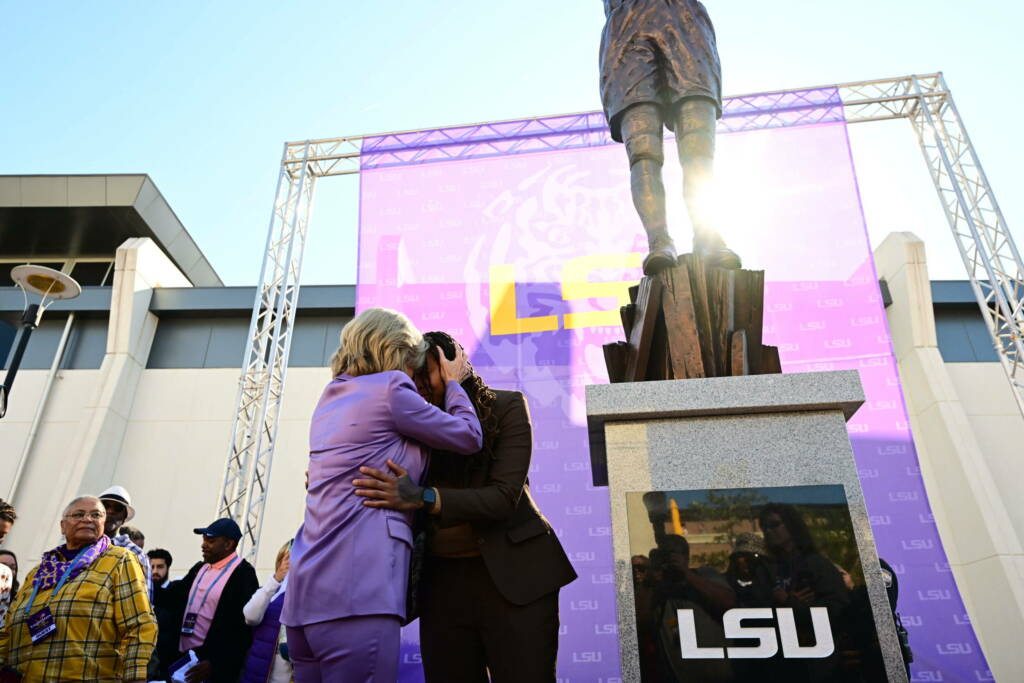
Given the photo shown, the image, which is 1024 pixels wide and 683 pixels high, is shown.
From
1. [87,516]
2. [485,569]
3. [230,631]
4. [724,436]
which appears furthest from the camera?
[230,631]

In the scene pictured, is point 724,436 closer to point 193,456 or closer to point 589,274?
point 589,274

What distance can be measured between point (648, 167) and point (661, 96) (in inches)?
17.5

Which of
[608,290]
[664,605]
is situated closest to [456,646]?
Answer: [664,605]

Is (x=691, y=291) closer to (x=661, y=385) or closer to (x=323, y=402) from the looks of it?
(x=661, y=385)

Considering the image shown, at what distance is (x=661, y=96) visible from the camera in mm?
3213

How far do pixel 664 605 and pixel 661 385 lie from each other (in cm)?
70

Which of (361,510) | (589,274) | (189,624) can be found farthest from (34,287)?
(361,510)

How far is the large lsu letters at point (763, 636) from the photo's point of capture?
1744 millimetres

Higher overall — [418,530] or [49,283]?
[49,283]

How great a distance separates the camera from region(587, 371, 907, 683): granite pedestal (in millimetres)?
1995

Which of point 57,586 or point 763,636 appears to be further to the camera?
point 57,586

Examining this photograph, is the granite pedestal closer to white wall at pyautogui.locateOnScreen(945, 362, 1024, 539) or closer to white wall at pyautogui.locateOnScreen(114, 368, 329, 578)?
white wall at pyautogui.locateOnScreen(114, 368, 329, 578)

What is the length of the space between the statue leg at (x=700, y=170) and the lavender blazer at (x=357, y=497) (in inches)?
58.1

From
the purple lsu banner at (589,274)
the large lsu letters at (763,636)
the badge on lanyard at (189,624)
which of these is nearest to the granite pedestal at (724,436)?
the large lsu letters at (763,636)
